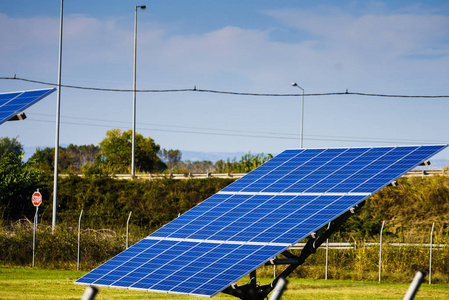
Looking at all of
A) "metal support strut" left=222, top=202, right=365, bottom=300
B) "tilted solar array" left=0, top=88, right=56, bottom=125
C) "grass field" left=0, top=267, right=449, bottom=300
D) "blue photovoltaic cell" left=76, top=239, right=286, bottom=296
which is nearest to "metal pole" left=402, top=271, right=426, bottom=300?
"blue photovoltaic cell" left=76, top=239, right=286, bottom=296

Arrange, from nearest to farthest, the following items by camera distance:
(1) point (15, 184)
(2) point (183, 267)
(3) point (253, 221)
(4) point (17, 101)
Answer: (2) point (183, 267) → (3) point (253, 221) → (4) point (17, 101) → (1) point (15, 184)

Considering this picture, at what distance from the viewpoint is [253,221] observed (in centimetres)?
1165

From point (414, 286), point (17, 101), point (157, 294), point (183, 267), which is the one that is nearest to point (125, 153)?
point (157, 294)

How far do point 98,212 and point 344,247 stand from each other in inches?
973

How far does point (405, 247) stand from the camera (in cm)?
2655

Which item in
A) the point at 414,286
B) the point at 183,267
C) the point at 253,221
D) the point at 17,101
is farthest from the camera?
the point at 17,101

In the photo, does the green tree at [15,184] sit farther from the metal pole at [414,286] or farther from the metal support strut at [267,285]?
the metal pole at [414,286]

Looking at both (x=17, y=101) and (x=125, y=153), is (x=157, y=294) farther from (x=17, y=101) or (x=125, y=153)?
(x=125, y=153)

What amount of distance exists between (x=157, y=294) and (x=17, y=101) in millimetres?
9250

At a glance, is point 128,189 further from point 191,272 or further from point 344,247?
point 191,272

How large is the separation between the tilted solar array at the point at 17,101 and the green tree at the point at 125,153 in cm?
5992

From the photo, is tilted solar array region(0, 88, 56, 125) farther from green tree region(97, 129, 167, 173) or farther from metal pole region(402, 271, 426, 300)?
green tree region(97, 129, 167, 173)

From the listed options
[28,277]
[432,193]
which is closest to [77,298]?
[28,277]

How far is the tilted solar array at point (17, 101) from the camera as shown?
13255mm
